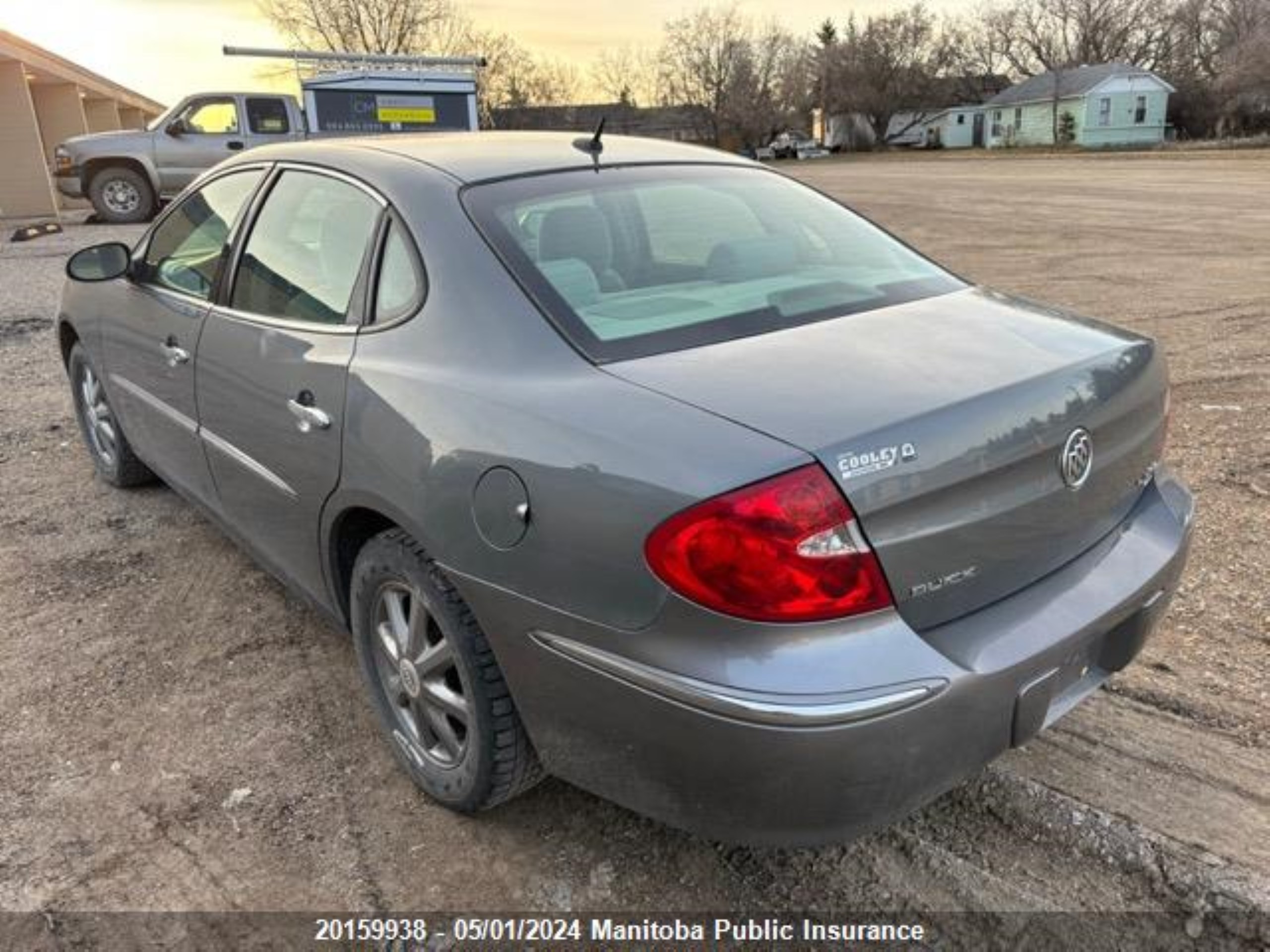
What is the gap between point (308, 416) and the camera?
2.59 meters

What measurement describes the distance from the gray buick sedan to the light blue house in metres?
63.0

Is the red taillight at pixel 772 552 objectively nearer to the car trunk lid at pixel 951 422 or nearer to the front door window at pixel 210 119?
the car trunk lid at pixel 951 422

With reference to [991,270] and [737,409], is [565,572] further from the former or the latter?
[991,270]

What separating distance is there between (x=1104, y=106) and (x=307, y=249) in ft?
226

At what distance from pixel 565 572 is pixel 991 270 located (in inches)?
397

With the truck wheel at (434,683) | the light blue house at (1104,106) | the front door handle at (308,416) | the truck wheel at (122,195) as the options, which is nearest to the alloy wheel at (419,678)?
the truck wheel at (434,683)

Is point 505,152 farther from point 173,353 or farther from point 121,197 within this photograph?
point 121,197

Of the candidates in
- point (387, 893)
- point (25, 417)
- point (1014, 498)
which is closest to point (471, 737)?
point (387, 893)

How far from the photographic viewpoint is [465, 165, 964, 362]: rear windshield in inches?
89.4

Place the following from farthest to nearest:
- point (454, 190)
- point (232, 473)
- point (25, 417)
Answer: point (25, 417) → point (232, 473) → point (454, 190)

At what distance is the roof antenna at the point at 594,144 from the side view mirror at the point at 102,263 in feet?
6.46

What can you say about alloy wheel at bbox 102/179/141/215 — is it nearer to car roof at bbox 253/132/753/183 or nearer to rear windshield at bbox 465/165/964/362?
car roof at bbox 253/132/753/183

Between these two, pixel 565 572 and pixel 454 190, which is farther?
pixel 454 190

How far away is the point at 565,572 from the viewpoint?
1872 mm
